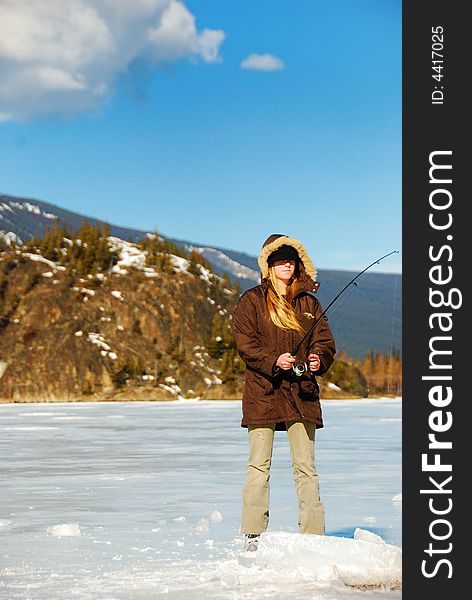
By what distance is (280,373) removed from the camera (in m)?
6.51

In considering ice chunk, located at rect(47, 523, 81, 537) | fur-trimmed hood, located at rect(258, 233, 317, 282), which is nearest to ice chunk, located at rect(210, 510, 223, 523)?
ice chunk, located at rect(47, 523, 81, 537)

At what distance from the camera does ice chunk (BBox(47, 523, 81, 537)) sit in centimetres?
765

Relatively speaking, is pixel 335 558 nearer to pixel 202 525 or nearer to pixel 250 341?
pixel 250 341

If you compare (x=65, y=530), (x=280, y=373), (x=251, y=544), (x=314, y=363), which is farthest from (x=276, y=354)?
(x=65, y=530)

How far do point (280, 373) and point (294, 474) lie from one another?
699 millimetres

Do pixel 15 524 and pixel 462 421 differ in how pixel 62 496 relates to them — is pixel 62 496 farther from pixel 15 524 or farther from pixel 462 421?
pixel 462 421

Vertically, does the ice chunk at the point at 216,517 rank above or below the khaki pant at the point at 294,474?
below

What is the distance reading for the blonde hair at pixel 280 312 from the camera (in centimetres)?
667

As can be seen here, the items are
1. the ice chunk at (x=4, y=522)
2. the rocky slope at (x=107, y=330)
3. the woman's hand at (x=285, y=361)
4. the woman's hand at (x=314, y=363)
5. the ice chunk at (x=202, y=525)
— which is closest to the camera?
the woman's hand at (x=285, y=361)

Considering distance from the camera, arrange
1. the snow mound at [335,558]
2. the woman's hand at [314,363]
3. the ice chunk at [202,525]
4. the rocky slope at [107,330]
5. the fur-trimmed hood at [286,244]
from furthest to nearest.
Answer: the rocky slope at [107,330], the ice chunk at [202,525], the fur-trimmed hood at [286,244], the woman's hand at [314,363], the snow mound at [335,558]

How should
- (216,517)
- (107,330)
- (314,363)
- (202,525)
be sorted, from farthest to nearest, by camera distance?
1. (107,330)
2. (216,517)
3. (202,525)
4. (314,363)

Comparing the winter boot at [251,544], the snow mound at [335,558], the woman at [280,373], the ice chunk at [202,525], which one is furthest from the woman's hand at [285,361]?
the ice chunk at [202,525]

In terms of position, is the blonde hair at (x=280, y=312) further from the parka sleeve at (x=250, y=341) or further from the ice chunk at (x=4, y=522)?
the ice chunk at (x=4, y=522)

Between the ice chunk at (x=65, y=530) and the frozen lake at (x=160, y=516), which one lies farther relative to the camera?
the ice chunk at (x=65, y=530)
